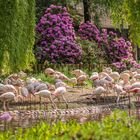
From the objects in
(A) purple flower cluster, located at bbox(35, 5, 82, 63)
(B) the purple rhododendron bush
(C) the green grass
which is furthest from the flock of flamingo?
(B) the purple rhododendron bush

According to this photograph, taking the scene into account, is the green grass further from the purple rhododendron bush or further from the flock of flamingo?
the purple rhododendron bush

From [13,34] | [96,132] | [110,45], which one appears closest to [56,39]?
[110,45]

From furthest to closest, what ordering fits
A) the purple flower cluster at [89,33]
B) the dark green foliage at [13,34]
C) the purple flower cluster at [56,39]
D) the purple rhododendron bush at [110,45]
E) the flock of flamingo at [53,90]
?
the purple flower cluster at [89,33]
the purple rhododendron bush at [110,45]
the purple flower cluster at [56,39]
the dark green foliage at [13,34]
the flock of flamingo at [53,90]

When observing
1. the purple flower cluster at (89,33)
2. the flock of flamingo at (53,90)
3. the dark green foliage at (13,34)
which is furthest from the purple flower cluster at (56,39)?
the dark green foliage at (13,34)

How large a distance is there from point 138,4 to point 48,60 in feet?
23.4

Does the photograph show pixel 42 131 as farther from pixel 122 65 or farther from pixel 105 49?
pixel 105 49

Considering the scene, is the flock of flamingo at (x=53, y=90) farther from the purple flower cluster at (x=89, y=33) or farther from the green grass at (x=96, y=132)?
the purple flower cluster at (x=89, y=33)

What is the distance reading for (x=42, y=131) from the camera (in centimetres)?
673

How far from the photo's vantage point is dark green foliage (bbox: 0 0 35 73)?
Result: 13922 millimetres

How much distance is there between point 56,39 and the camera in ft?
79.7

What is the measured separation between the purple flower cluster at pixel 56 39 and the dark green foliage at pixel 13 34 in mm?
8177

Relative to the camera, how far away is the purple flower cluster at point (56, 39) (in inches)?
932

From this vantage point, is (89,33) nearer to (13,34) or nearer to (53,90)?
(53,90)

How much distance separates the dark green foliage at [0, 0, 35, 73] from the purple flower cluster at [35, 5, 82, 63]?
818cm
